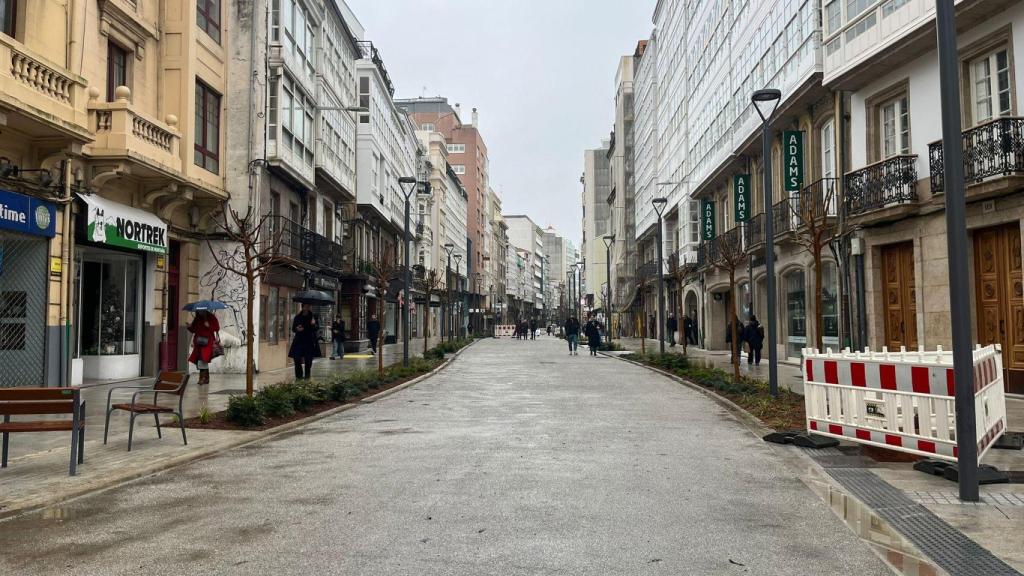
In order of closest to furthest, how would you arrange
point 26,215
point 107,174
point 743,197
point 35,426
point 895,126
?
point 35,426 < point 26,215 < point 107,174 < point 895,126 < point 743,197

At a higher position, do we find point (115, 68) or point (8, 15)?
point (115, 68)

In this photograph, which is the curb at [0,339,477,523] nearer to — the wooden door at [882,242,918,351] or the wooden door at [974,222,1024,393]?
the wooden door at [974,222,1024,393]

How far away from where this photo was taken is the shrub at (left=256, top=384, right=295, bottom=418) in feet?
36.8

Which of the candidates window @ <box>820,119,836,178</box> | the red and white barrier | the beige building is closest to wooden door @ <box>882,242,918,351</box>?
window @ <box>820,119,836,178</box>

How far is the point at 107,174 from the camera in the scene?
15.9 m

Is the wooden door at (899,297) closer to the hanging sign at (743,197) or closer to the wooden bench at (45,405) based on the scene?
the hanging sign at (743,197)

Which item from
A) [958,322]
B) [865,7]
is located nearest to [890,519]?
[958,322]

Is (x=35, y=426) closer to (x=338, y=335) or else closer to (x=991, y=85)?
(x=991, y=85)

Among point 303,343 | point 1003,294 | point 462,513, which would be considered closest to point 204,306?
point 303,343

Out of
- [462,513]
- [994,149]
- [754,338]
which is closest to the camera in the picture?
[462,513]

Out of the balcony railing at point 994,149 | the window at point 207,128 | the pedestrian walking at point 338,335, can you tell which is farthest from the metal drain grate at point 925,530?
the pedestrian walking at point 338,335

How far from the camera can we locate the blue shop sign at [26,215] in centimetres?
1305

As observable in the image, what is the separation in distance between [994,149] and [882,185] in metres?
3.99

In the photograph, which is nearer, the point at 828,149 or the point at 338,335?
the point at 828,149
